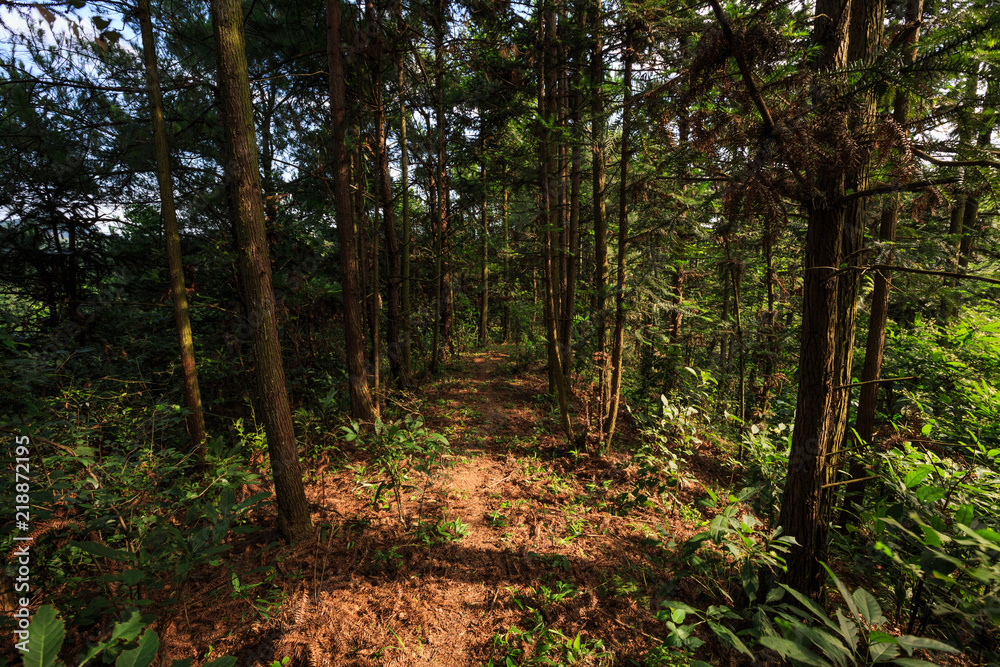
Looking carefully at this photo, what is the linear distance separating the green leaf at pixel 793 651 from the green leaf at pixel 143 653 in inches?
111

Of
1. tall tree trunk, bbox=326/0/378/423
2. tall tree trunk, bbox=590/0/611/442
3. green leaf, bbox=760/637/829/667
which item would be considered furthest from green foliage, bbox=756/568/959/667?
tall tree trunk, bbox=326/0/378/423

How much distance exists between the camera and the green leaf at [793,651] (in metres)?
1.73

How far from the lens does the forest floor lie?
2.92m

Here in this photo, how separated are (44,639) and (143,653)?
1.11ft

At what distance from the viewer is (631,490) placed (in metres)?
5.11

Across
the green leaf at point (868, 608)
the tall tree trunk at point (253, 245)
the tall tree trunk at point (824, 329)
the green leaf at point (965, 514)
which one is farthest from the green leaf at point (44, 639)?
the tall tree trunk at point (824, 329)

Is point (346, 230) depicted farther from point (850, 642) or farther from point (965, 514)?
point (965, 514)

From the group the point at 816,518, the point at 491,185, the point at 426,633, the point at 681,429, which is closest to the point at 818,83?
the point at 816,518

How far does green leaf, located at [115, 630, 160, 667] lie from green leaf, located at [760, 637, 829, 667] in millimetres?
2827

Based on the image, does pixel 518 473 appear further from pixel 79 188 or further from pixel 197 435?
pixel 79 188

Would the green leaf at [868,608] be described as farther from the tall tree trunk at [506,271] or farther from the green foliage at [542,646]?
the tall tree trunk at [506,271]

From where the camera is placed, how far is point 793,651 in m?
A: 1.79

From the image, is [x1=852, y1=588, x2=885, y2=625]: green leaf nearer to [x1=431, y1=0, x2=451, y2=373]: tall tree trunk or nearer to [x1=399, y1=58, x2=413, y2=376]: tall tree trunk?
[x1=399, y1=58, x2=413, y2=376]: tall tree trunk

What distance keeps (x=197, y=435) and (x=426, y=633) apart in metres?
3.97
